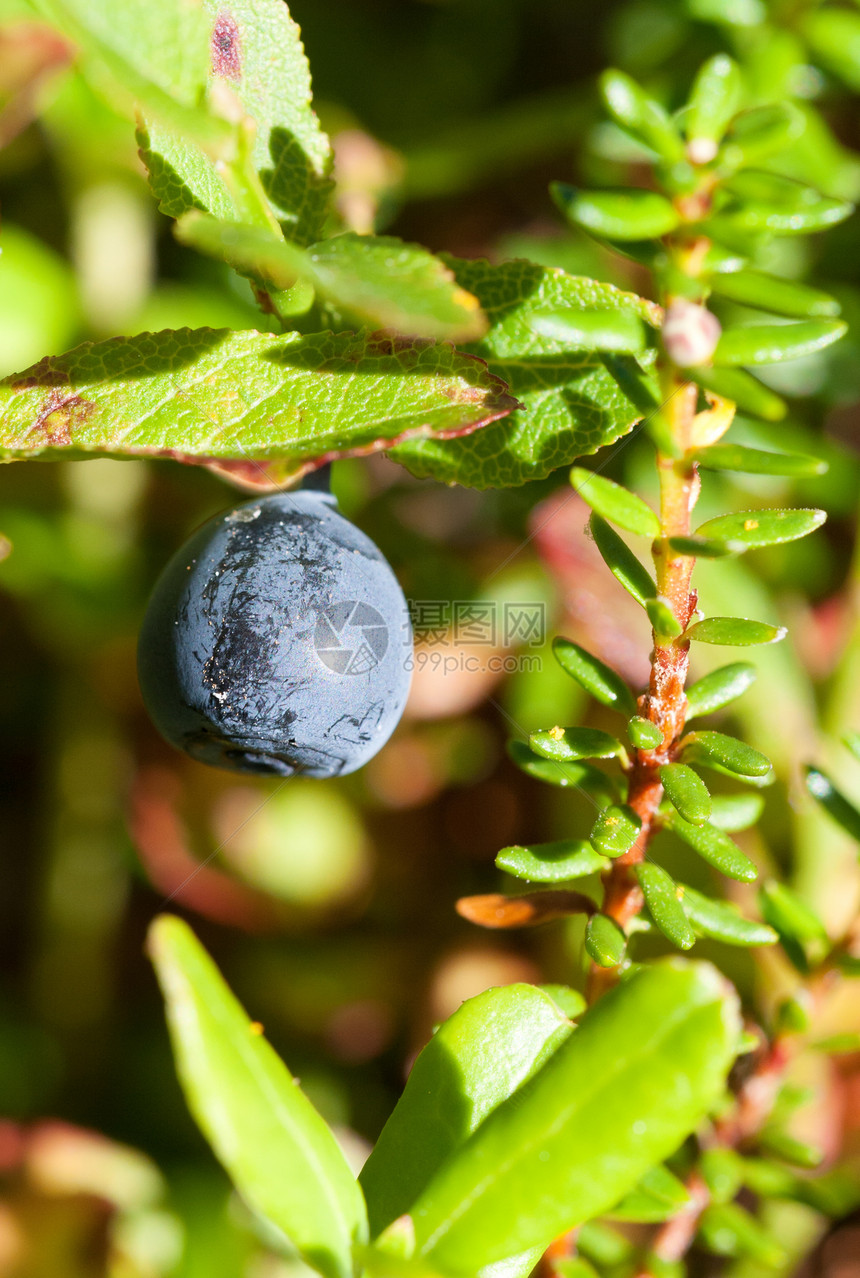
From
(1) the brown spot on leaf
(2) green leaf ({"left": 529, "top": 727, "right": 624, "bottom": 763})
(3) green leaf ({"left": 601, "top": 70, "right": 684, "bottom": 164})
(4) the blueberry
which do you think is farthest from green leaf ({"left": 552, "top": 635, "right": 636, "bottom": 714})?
(1) the brown spot on leaf

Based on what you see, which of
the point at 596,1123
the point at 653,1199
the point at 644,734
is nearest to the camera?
the point at 596,1123

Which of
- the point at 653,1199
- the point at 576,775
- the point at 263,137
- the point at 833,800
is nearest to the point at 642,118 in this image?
the point at 263,137

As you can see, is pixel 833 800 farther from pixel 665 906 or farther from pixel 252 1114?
pixel 252 1114

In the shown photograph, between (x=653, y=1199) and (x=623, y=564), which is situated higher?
(x=623, y=564)

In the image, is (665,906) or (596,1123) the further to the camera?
(665,906)

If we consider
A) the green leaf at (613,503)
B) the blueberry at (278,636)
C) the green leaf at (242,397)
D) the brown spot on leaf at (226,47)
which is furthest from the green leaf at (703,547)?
the brown spot on leaf at (226,47)

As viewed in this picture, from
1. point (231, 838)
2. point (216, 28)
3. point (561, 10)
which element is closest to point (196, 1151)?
point (231, 838)

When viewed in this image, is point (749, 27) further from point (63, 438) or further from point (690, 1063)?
point (690, 1063)

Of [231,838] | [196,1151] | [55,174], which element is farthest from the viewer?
[55,174]
